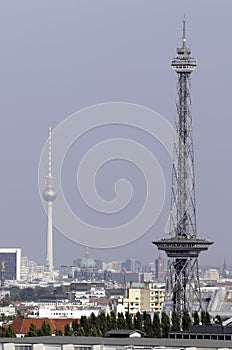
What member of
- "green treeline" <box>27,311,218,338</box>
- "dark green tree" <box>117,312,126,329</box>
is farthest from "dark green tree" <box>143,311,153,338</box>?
"dark green tree" <box>117,312,126,329</box>

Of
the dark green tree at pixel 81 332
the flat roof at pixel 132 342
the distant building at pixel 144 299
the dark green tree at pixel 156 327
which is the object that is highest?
the distant building at pixel 144 299

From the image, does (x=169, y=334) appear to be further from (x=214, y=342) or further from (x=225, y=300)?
(x=225, y=300)

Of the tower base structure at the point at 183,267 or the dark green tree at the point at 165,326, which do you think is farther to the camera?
the tower base structure at the point at 183,267

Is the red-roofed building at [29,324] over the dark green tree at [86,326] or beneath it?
over

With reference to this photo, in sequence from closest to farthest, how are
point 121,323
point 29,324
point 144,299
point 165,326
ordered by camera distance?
point 165,326 < point 121,323 < point 29,324 < point 144,299

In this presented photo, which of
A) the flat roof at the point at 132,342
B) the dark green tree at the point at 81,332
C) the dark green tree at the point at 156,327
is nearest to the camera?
the flat roof at the point at 132,342

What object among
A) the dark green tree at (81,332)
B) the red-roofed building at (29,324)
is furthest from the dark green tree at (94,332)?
the red-roofed building at (29,324)

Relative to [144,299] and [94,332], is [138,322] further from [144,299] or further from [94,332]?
[144,299]

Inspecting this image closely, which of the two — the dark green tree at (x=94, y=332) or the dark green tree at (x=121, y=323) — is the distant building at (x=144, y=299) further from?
the dark green tree at (x=94, y=332)

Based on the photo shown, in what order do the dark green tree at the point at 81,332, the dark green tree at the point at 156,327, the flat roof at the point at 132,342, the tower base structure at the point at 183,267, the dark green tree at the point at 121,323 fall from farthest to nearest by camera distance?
the tower base structure at the point at 183,267 < the dark green tree at the point at 121,323 < the dark green tree at the point at 156,327 < the dark green tree at the point at 81,332 < the flat roof at the point at 132,342

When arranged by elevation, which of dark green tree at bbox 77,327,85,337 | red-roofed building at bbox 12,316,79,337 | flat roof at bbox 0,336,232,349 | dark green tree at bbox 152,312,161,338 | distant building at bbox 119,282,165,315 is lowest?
flat roof at bbox 0,336,232,349

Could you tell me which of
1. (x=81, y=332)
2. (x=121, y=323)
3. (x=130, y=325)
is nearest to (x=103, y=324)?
(x=121, y=323)

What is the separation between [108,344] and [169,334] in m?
12.0

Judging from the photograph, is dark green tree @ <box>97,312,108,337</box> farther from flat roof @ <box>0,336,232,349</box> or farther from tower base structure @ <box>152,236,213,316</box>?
tower base structure @ <box>152,236,213,316</box>
